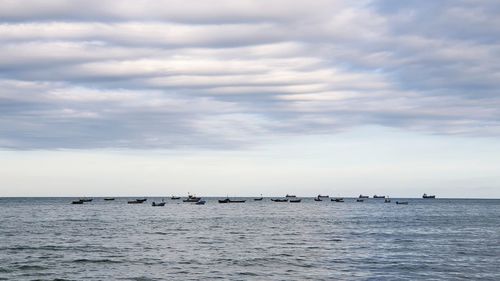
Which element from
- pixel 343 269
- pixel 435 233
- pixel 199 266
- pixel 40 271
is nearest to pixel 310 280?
pixel 343 269

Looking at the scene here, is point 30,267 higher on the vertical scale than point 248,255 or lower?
lower

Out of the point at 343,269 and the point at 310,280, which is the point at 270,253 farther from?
the point at 310,280

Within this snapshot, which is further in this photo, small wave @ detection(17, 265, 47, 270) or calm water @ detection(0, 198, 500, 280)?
small wave @ detection(17, 265, 47, 270)

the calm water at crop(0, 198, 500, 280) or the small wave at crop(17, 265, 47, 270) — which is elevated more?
the calm water at crop(0, 198, 500, 280)

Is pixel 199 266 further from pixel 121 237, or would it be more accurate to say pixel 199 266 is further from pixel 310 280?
pixel 121 237

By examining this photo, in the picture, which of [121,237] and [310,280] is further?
[121,237]

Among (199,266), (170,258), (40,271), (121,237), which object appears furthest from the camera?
(121,237)

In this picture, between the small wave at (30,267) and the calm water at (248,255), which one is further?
the small wave at (30,267)

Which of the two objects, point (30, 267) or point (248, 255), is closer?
point (30, 267)

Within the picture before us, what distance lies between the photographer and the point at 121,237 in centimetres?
8406

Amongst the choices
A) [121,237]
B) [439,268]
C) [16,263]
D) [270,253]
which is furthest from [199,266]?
[121,237]

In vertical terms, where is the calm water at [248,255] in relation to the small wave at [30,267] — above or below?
above

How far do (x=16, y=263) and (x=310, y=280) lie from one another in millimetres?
27550

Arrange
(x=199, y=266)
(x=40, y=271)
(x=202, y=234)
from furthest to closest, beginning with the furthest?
(x=202, y=234)
(x=199, y=266)
(x=40, y=271)
